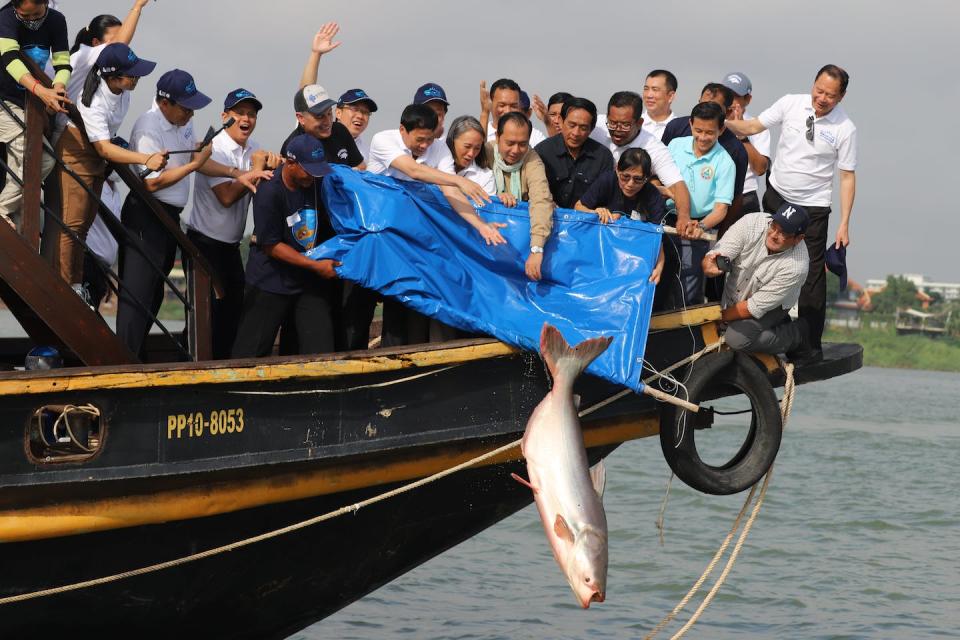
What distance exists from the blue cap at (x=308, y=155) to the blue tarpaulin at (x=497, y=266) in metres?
0.24

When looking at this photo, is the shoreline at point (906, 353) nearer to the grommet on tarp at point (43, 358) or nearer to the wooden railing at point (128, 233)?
the wooden railing at point (128, 233)

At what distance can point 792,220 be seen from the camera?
238 inches

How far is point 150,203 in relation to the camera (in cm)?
571

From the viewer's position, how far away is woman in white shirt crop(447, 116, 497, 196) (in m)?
6.00

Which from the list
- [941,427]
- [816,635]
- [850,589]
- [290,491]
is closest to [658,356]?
[290,491]

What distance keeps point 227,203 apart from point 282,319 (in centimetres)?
70

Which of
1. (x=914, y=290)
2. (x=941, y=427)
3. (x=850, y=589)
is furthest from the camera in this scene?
(x=914, y=290)

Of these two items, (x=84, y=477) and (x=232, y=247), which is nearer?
(x=84, y=477)

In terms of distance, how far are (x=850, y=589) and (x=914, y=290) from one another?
8117cm

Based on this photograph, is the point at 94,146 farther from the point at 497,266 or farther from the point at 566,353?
the point at 566,353

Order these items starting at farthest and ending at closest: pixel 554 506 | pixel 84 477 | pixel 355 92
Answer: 1. pixel 355 92
2. pixel 554 506
3. pixel 84 477

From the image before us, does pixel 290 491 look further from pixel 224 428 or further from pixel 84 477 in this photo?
pixel 84 477

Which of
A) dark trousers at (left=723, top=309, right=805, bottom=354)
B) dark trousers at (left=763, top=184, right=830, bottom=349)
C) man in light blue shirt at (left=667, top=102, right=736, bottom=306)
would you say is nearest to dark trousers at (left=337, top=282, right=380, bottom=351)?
man in light blue shirt at (left=667, top=102, right=736, bottom=306)

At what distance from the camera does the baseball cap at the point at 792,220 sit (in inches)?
238
